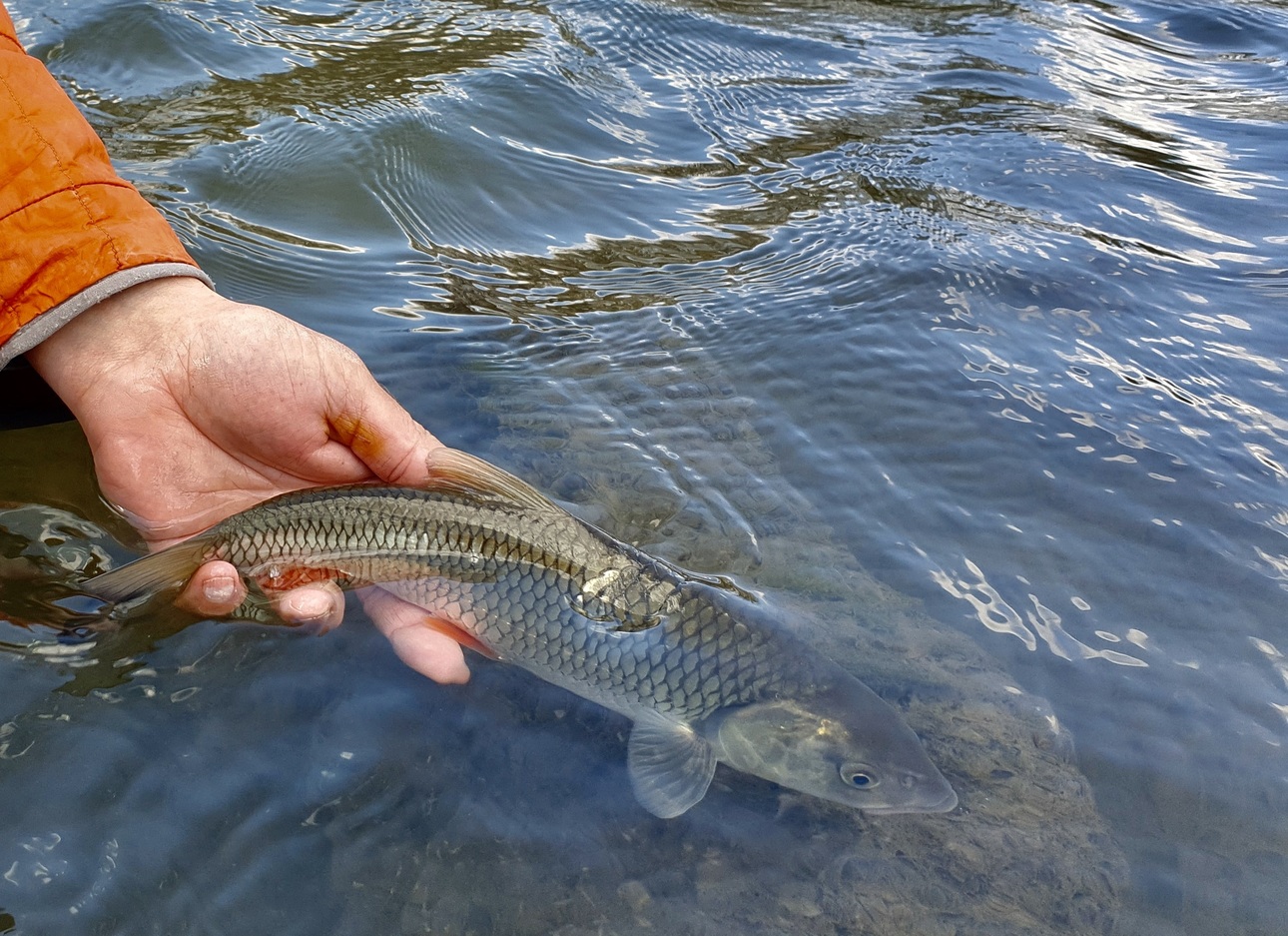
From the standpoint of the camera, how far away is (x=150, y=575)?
380 cm

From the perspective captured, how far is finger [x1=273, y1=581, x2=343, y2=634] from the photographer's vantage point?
3850 mm

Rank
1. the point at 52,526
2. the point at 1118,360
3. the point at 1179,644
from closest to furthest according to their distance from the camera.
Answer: the point at 1179,644 → the point at 52,526 → the point at 1118,360

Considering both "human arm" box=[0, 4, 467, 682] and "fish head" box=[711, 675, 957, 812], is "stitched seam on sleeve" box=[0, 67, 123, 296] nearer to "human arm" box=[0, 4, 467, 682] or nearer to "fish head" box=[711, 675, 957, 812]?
"human arm" box=[0, 4, 467, 682]

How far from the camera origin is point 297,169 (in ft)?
24.1

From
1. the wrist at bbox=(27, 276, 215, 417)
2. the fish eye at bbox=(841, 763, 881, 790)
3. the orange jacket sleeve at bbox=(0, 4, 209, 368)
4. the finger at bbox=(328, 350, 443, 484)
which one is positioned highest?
the orange jacket sleeve at bbox=(0, 4, 209, 368)

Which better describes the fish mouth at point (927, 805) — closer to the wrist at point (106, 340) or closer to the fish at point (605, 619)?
the fish at point (605, 619)

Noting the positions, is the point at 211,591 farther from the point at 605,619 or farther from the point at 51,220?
the point at 51,220

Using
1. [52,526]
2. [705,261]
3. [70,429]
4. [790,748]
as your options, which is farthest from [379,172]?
[790,748]

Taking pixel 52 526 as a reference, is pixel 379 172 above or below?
above

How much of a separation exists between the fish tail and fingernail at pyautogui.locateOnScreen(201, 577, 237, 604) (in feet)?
0.34

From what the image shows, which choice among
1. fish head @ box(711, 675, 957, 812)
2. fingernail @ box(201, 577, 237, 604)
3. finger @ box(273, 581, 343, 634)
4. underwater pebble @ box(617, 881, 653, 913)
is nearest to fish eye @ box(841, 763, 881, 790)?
fish head @ box(711, 675, 957, 812)

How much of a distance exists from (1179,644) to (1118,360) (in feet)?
7.15

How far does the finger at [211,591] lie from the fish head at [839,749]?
1874 millimetres

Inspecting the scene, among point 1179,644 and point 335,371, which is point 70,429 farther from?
point 1179,644
